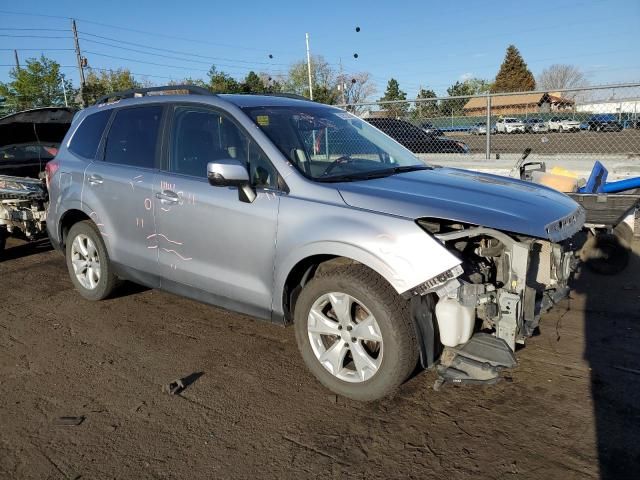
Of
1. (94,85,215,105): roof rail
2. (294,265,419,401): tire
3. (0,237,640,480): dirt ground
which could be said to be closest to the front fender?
(294,265,419,401): tire

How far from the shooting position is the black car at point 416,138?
32.2 feet

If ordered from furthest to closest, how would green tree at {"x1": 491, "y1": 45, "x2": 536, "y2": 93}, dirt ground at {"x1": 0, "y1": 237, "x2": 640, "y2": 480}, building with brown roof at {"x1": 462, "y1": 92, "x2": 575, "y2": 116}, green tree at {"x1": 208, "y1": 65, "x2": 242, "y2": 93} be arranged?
green tree at {"x1": 491, "y1": 45, "x2": 536, "y2": 93}, green tree at {"x1": 208, "y1": 65, "x2": 242, "y2": 93}, building with brown roof at {"x1": 462, "y1": 92, "x2": 575, "y2": 116}, dirt ground at {"x1": 0, "y1": 237, "x2": 640, "y2": 480}

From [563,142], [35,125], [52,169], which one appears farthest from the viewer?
[563,142]

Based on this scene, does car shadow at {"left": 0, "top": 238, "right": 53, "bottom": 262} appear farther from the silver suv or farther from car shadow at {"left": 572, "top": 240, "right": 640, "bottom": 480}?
car shadow at {"left": 572, "top": 240, "right": 640, "bottom": 480}

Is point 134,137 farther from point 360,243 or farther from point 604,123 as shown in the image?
point 604,123

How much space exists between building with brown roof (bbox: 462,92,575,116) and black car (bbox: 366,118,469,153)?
0.64m

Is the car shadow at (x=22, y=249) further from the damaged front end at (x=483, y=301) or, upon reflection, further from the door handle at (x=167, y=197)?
the damaged front end at (x=483, y=301)

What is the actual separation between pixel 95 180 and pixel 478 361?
3619mm

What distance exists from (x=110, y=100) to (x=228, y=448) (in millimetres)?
3684

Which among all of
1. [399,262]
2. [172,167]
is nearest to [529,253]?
[399,262]

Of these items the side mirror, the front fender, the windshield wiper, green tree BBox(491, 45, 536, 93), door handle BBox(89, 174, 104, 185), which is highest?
green tree BBox(491, 45, 536, 93)

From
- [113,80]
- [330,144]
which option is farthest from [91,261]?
[113,80]

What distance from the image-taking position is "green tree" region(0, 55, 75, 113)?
123 feet

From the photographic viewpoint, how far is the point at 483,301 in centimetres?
304
